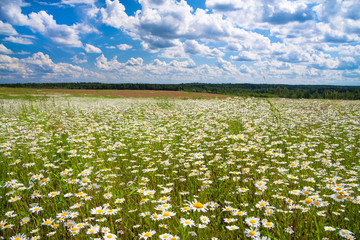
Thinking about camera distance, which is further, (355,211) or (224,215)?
(224,215)

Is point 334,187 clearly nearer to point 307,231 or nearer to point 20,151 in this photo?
point 307,231

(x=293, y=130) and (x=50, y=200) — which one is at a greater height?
(x=293, y=130)

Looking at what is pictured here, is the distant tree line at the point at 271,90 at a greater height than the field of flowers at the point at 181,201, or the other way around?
the distant tree line at the point at 271,90

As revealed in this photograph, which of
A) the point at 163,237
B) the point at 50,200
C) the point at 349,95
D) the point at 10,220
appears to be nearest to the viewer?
the point at 163,237

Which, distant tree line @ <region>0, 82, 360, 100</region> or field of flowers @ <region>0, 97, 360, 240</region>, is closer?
field of flowers @ <region>0, 97, 360, 240</region>

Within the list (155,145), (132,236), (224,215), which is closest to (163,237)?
(132,236)

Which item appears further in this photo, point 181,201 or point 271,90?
point 271,90

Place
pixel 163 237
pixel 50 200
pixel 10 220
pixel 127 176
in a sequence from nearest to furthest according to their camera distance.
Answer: pixel 163 237, pixel 10 220, pixel 50 200, pixel 127 176

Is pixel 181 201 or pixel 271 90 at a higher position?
pixel 271 90

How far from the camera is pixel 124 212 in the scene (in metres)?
2.89

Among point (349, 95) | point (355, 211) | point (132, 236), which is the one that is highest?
point (349, 95)

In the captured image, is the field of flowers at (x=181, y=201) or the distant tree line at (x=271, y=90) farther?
the distant tree line at (x=271, y=90)

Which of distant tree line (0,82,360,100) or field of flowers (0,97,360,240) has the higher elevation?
distant tree line (0,82,360,100)

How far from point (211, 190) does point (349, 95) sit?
45.8 metres
